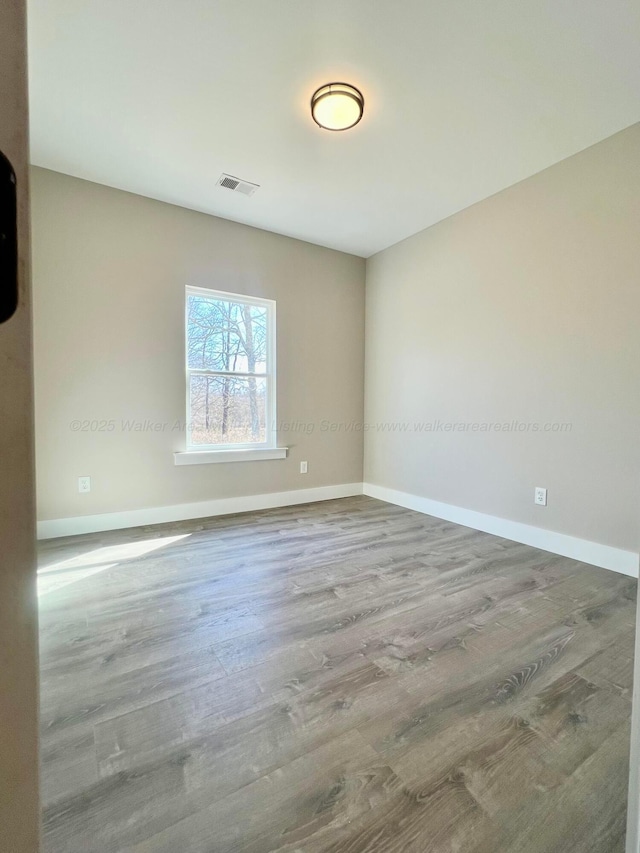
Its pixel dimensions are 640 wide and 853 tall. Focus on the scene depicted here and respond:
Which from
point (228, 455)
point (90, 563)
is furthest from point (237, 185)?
point (90, 563)

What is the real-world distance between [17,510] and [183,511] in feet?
10.1

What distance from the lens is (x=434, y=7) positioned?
Answer: 1.54 m

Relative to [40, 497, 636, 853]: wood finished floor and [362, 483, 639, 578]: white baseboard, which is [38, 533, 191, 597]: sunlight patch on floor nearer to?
[40, 497, 636, 853]: wood finished floor

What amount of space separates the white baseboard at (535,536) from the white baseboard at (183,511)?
813 mm

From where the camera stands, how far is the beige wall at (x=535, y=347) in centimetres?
221

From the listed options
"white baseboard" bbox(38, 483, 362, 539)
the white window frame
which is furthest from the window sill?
"white baseboard" bbox(38, 483, 362, 539)

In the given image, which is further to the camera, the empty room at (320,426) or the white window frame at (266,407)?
the white window frame at (266,407)

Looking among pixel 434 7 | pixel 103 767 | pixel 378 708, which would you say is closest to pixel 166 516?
pixel 103 767

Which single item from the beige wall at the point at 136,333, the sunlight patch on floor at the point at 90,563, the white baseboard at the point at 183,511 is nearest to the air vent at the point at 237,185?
the beige wall at the point at 136,333

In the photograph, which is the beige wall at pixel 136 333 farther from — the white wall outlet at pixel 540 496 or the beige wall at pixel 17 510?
the beige wall at pixel 17 510

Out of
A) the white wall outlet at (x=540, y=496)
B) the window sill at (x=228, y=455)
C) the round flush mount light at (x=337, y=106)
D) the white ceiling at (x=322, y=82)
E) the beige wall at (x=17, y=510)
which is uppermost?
the white ceiling at (x=322, y=82)

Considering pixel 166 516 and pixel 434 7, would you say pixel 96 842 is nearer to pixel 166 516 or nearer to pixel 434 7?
pixel 166 516

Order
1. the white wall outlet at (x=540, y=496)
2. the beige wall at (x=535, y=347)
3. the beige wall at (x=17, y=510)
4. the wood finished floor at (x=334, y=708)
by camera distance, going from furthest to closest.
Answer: the white wall outlet at (x=540, y=496) < the beige wall at (x=535, y=347) < the wood finished floor at (x=334, y=708) < the beige wall at (x=17, y=510)

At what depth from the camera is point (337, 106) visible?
6.42 ft
